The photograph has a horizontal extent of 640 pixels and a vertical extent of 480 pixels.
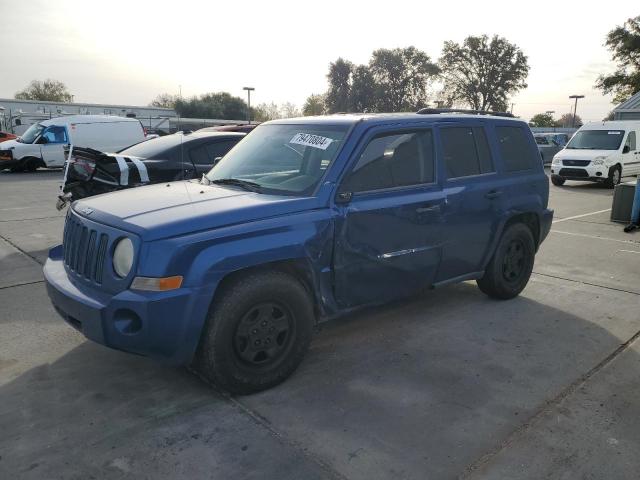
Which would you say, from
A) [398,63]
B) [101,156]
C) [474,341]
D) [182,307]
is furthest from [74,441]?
[398,63]

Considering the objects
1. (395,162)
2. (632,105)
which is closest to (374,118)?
(395,162)

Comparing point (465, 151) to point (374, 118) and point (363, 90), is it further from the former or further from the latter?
point (363, 90)

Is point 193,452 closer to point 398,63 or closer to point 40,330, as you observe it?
point 40,330

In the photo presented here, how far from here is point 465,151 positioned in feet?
15.4

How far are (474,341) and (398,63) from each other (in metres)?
62.1

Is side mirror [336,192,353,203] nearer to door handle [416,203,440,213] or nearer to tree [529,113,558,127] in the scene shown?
door handle [416,203,440,213]

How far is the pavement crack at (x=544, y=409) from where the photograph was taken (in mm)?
2812

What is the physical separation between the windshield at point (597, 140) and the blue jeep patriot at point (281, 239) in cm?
1372

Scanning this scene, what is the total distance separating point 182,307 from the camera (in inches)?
120

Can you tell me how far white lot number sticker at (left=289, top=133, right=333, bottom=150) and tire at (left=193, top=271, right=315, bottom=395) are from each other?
3.52 ft

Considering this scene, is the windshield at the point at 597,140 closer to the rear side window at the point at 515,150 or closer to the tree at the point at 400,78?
the rear side window at the point at 515,150

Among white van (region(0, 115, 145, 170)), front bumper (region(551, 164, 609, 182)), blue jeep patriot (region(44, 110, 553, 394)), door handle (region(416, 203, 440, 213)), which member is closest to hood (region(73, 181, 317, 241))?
blue jeep patriot (region(44, 110, 553, 394))

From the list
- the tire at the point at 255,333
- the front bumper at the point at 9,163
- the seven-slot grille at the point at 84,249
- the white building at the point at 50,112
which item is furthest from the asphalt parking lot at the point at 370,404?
the white building at the point at 50,112

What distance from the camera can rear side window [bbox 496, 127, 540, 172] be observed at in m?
5.07
